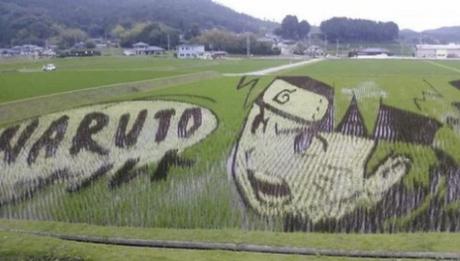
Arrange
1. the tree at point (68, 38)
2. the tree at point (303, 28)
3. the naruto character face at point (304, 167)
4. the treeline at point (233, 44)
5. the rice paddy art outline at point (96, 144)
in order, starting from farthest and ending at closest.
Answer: the tree at point (303, 28)
the tree at point (68, 38)
the treeline at point (233, 44)
the rice paddy art outline at point (96, 144)
the naruto character face at point (304, 167)

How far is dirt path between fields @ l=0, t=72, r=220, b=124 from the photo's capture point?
57.6 ft

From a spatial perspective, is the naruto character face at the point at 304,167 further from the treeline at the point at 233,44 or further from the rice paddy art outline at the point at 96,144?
the treeline at the point at 233,44

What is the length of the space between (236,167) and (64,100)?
903 cm

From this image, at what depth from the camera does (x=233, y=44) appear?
85250mm

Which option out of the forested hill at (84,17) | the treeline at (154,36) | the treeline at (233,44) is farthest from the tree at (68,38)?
the treeline at (233,44)

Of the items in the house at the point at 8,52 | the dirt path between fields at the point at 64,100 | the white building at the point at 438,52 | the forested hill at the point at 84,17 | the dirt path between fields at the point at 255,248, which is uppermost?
the forested hill at the point at 84,17

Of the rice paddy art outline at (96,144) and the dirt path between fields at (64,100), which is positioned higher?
the dirt path between fields at (64,100)

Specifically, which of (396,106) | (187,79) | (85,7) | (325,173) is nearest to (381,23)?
(85,7)

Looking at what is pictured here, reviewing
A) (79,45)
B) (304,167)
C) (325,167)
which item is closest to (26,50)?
(79,45)

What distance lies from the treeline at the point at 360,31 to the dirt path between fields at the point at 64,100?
92.9 metres

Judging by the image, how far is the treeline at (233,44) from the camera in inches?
3196

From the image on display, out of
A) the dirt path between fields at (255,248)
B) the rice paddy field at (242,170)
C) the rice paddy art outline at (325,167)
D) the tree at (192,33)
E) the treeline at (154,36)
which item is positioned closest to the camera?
the dirt path between fields at (255,248)

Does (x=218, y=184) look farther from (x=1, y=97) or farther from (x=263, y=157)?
(x=1, y=97)

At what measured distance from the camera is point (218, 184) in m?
12.7
